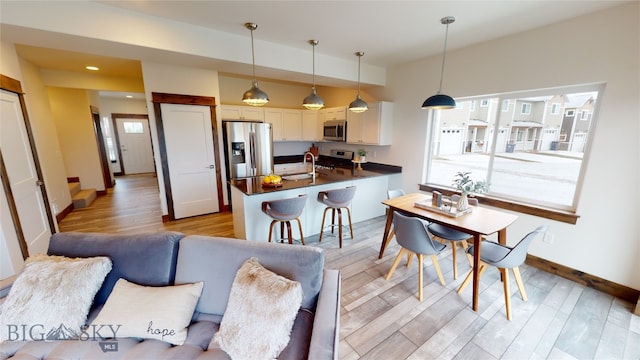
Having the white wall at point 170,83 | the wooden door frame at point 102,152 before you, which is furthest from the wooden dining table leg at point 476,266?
the wooden door frame at point 102,152

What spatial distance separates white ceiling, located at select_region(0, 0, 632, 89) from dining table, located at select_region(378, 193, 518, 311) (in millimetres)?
1998

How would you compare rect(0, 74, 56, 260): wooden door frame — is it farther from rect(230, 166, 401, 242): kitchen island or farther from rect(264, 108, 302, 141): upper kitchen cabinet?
rect(264, 108, 302, 141): upper kitchen cabinet

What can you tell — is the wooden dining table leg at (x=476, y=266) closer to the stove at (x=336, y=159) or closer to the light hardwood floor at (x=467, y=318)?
the light hardwood floor at (x=467, y=318)

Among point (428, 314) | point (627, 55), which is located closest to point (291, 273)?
point (428, 314)

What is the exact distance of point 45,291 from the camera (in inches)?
50.6

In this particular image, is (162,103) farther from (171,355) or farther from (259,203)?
(171,355)

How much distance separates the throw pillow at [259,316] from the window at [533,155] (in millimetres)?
3157

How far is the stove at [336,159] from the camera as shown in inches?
214

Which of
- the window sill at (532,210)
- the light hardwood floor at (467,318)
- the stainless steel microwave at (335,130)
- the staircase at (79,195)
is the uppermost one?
the stainless steel microwave at (335,130)

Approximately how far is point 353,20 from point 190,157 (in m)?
3.23

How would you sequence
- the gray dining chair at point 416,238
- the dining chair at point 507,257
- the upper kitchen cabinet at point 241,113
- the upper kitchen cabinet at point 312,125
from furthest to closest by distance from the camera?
the upper kitchen cabinet at point 312,125 < the upper kitchen cabinet at point 241,113 < the gray dining chair at point 416,238 < the dining chair at point 507,257

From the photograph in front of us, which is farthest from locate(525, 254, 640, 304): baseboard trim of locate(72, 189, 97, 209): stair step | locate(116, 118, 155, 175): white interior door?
locate(116, 118, 155, 175): white interior door

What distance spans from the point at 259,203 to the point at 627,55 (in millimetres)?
3960

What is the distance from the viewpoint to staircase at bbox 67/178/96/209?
186 inches
